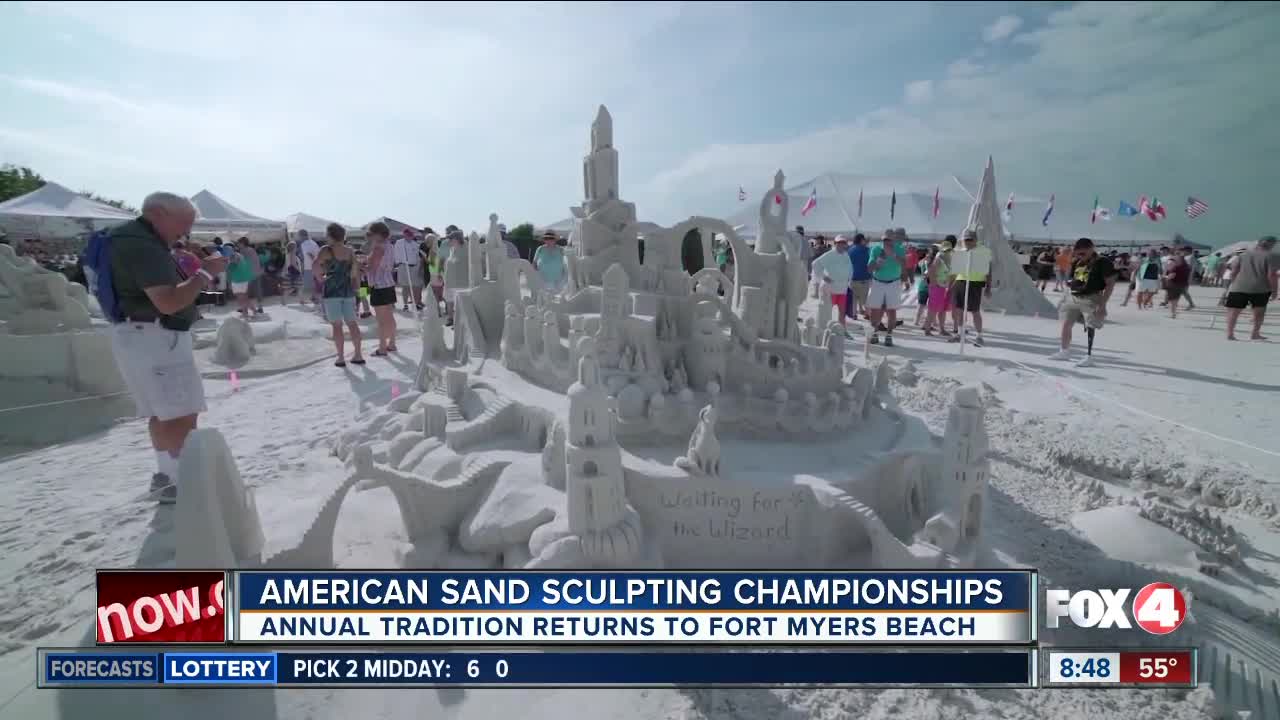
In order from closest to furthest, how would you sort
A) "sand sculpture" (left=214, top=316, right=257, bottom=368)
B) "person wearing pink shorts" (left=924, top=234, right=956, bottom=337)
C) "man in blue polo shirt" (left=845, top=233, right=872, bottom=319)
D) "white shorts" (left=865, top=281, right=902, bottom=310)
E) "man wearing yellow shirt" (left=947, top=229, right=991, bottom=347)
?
"man wearing yellow shirt" (left=947, top=229, right=991, bottom=347), "sand sculpture" (left=214, top=316, right=257, bottom=368), "white shorts" (left=865, top=281, right=902, bottom=310), "person wearing pink shorts" (left=924, top=234, right=956, bottom=337), "man in blue polo shirt" (left=845, top=233, right=872, bottom=319)

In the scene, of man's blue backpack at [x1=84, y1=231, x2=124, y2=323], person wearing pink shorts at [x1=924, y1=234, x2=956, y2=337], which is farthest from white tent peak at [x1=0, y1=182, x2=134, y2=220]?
person wearing pink shorts at [x1=924, y1=234, x2=956, y2=337]

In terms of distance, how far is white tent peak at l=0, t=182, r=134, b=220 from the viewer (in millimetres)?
18109

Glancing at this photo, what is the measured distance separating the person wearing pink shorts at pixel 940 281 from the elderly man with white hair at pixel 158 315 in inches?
507

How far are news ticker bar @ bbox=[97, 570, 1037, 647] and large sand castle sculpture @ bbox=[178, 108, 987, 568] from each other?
62cm

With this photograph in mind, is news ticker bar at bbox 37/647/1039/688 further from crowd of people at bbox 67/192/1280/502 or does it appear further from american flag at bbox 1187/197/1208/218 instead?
american flag at bbox 1187/197/1208/218

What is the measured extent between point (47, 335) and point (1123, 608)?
545 inches

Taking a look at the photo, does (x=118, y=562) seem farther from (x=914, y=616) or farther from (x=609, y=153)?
(x=609, y=153)

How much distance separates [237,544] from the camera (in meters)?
3.98

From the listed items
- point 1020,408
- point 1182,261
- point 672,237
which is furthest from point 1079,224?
point 672,237

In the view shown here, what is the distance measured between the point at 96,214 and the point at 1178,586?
2825cm

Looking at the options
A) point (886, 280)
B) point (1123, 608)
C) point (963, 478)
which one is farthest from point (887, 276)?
point (1123, 608)

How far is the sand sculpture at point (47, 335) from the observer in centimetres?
861

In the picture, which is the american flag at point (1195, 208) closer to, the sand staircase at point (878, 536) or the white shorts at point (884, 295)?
the white shorts at point (884, 295)

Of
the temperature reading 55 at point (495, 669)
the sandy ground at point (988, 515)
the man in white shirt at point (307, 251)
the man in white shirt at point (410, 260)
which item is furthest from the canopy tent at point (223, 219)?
the temperature reading 55 at point (495, 669)
